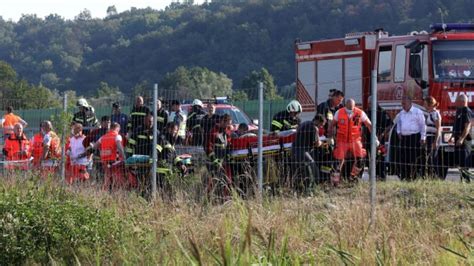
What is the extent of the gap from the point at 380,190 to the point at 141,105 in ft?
15.0

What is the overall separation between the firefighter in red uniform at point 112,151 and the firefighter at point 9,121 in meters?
3.46

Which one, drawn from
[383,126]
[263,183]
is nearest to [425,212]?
[263,183]

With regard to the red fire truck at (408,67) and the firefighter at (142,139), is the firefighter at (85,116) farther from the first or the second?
the red fire truck at (408,67)

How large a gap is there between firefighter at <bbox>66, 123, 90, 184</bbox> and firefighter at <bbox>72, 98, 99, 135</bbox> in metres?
0.68

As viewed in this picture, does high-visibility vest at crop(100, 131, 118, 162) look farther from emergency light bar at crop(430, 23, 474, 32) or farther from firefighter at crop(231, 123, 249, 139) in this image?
emergency light bar at crop(430, 23, 474, 32)

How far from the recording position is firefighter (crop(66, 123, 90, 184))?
14875 millimetres

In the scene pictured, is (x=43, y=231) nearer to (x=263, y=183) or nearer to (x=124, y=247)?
(x=124, y=247)

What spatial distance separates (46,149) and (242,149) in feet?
12.0

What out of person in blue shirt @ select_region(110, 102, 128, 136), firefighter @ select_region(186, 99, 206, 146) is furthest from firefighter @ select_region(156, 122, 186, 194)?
person in blue shirt @ select_region(110, 102, 128, 136)

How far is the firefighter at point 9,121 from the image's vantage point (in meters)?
18.2

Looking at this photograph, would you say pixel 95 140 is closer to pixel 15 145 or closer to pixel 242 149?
pixel 15 145

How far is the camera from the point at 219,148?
14.1 metres

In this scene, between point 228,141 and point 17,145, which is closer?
A: point 228,141

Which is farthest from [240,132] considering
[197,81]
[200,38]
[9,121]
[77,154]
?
[200,38]
